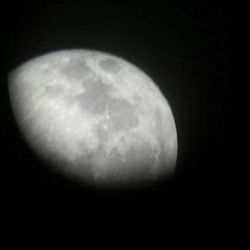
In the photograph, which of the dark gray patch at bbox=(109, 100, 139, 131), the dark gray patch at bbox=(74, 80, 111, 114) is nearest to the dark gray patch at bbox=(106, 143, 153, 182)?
the dark gray patch at bbox=(109, 100, 139, 131)

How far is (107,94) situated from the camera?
8.78 ft

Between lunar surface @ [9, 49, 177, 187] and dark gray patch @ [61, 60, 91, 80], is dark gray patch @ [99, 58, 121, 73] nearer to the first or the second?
lunar surface @ [9, 49, 177, 187]

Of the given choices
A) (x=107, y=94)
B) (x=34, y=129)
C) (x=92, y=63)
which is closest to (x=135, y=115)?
(x=107, y=94)

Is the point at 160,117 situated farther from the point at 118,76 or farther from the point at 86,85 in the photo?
the point at 86,85

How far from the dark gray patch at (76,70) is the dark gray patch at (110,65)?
13 centimetres

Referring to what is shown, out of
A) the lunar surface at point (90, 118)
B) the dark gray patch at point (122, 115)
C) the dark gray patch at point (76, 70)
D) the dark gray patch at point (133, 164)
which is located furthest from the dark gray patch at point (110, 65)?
the dark gray patch at point (133, 164)

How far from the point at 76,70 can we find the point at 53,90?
9.8 inches

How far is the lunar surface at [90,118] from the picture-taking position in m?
A: 2.52

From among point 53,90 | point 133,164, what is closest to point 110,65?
point 53,90

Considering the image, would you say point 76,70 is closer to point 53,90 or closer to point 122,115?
point 53,90

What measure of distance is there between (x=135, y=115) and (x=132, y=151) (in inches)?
9.7

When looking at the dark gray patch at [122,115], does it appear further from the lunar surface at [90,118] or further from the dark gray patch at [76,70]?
the dark gray patch at [76,70]

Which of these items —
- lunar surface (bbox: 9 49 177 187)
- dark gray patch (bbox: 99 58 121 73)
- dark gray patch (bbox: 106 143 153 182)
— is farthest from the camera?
dark gray patch (bbox: 99 58 121 73)

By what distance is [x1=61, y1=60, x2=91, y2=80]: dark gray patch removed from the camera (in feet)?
8.89
